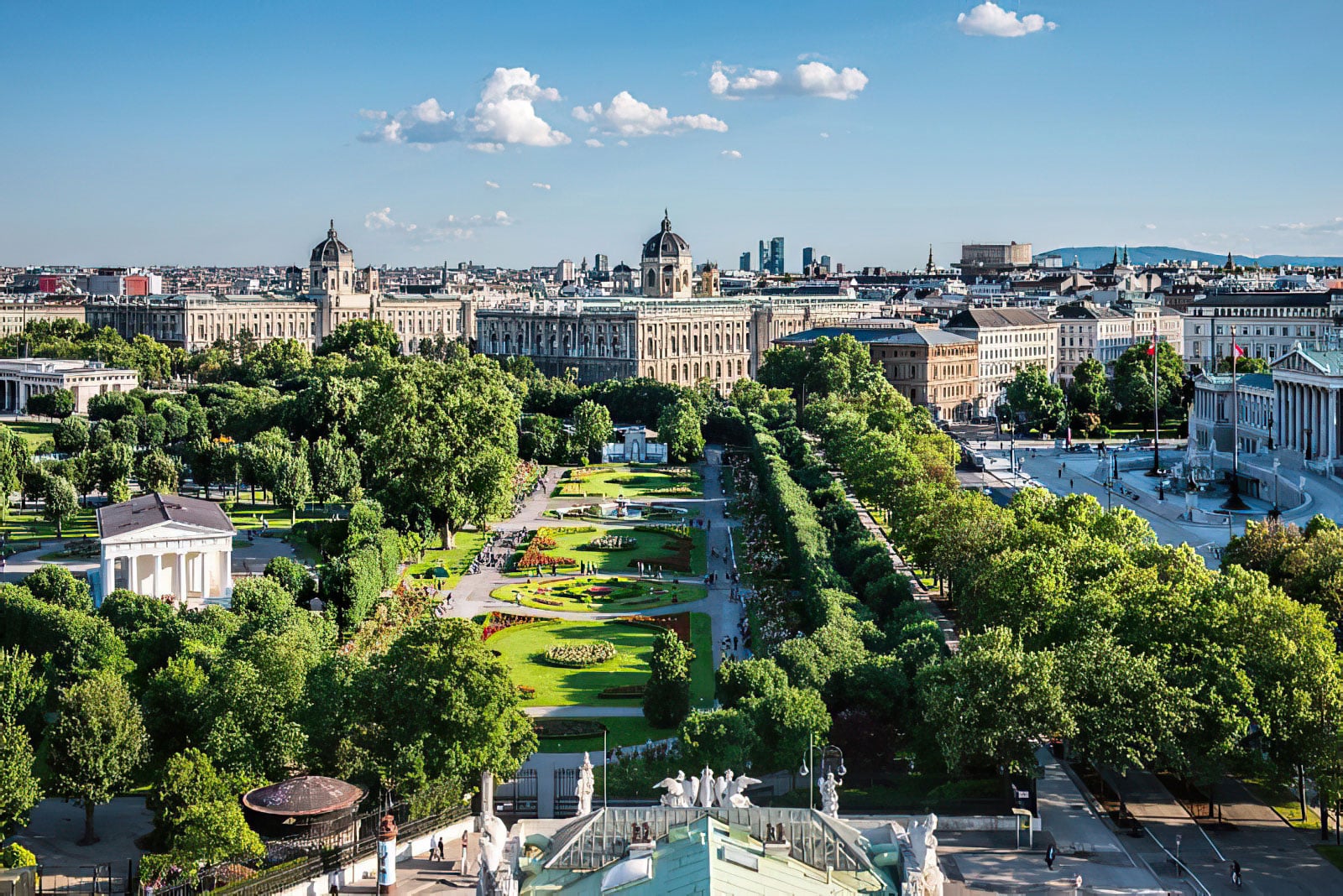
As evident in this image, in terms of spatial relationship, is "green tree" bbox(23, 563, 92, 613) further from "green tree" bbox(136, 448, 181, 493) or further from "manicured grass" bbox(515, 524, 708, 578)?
"green tree" bbox(136, 448, 181, 493)

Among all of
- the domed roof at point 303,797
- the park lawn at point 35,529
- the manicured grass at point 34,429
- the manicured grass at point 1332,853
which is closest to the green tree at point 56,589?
the park lawn at point 35,529

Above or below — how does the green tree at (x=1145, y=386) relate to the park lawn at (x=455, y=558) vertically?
above

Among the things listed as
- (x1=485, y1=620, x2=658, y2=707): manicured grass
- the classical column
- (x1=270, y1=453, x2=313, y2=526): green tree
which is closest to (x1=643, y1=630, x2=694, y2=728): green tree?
(x1=485, y1=620, x2=658, y2=707): manicured grass

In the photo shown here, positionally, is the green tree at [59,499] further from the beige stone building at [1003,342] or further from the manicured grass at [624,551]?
the beige stone building at [1003,342]

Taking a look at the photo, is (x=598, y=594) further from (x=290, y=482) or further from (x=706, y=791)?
(x=706, y=791)

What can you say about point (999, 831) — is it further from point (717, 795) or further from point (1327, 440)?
point (1327, 440)

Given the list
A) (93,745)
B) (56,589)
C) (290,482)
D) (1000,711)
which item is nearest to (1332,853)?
(1000,711)

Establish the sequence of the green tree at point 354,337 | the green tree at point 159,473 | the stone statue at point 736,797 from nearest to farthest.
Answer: the stone statue at point 736,797
the green tree at point 159,473
the green tree at point 354,337
